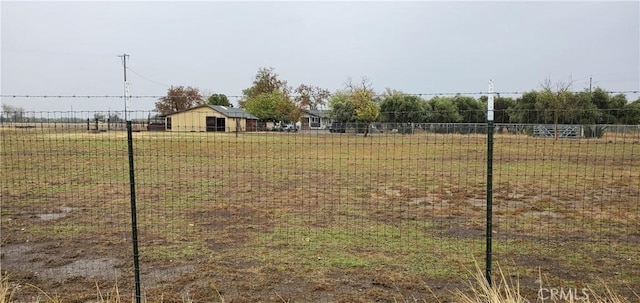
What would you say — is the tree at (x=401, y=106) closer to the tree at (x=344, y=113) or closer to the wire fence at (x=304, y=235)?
the tree at (x=344, y=113)

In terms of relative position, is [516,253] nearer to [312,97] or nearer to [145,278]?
[145,278]

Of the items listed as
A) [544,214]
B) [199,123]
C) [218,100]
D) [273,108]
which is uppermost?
[218,100]

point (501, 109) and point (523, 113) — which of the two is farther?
point (523, 113)

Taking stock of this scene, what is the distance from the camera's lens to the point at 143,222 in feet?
22.7

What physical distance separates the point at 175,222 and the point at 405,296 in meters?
4.34

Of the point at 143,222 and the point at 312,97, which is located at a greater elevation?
the point at 312,97

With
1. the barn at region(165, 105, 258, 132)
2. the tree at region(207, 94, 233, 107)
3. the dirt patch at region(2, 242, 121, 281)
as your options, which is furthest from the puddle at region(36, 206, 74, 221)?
the tree at region(207, 94, 233, 107)

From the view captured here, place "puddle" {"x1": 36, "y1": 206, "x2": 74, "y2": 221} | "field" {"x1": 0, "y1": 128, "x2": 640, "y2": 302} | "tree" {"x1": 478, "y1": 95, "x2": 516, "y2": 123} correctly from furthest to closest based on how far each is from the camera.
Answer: "puddle" {"x1": 36, "y1": 206, "x2": 74, "y2": 221}, "tree" {"x1": 478, "y1": 95, "x2": 516, "y2": 123}, "field" {"x1": 0, "y1": 128, "x2": 640, "y2": 302}

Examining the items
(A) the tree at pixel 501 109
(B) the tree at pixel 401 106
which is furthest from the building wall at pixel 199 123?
(B) the tree at pixel 401 106

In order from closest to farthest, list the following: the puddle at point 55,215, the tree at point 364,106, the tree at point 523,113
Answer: the tree at point 523,113
the puddle at point 55,215
the tree at point 364,106

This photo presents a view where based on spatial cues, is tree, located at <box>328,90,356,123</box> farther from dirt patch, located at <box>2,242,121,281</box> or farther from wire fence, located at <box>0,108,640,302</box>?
dirt patch, located at <box>2,242,121,281</box>

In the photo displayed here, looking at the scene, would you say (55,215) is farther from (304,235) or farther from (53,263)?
(304,235)

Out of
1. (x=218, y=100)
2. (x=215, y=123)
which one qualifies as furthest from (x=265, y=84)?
(x=215, y=123)

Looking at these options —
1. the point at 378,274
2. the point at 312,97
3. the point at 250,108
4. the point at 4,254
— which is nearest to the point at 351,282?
the point at 378,274
